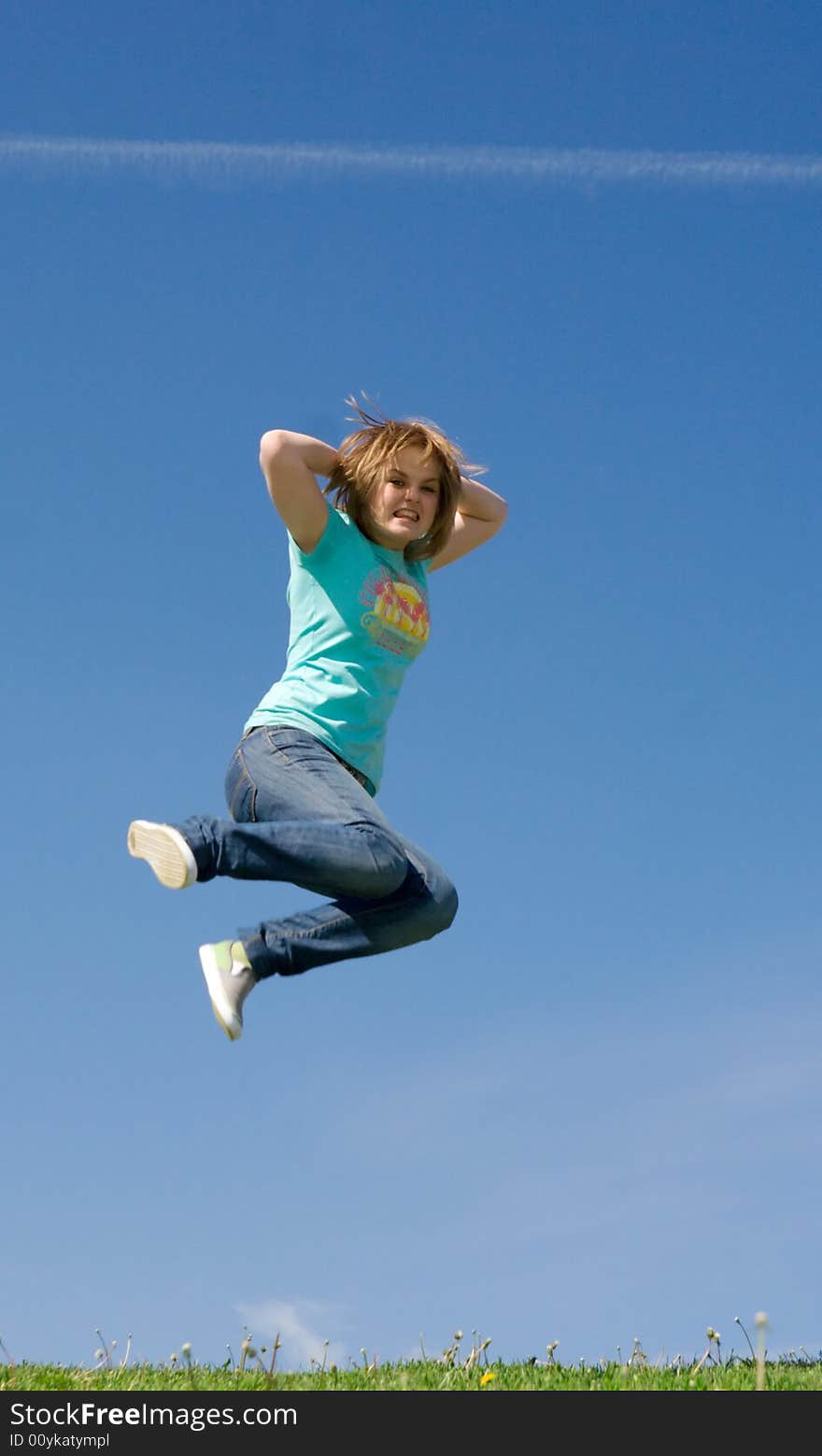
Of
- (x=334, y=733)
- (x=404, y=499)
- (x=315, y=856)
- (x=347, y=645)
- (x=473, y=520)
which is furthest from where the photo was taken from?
(x=473, y=520)

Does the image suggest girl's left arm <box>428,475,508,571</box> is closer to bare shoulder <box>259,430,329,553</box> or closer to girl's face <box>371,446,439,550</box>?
girl's face <box>371,446,439,550</box>

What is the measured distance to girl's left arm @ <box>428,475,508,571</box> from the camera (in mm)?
7763

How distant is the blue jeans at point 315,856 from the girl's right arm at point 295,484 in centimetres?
98

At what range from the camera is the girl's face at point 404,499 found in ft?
23.0

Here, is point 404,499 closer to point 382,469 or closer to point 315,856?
point 382,469

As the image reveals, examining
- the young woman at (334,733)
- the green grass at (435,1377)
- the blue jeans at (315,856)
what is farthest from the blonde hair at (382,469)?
the green grass at (435,1377)

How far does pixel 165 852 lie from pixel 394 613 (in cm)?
163

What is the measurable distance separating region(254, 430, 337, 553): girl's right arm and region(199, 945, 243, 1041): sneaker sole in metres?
2.07

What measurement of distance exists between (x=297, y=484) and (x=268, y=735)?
1.20m

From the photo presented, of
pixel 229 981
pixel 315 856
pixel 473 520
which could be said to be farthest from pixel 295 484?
pixel 229 981

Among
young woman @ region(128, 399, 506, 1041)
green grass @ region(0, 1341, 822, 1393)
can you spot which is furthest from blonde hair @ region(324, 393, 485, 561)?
green grass @ region(0, 1341, 822, 1393)

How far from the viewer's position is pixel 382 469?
276 inches
